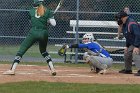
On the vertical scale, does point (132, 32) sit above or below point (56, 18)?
below

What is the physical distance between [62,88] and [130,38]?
3.79 m

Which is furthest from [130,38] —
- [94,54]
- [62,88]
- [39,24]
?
[62,88]

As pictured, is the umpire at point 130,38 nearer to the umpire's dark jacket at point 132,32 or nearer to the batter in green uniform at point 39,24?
the umpire's dark jacket at point 132,32

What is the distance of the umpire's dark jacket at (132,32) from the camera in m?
13.3

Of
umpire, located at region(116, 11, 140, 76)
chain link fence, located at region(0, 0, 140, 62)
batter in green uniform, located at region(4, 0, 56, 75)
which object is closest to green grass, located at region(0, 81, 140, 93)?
batter in green uniform, located at region(4, 0, 56, 75)

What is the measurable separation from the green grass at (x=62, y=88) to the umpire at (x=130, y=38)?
2260 millimetres

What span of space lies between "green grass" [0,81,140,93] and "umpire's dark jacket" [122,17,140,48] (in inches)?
91.7

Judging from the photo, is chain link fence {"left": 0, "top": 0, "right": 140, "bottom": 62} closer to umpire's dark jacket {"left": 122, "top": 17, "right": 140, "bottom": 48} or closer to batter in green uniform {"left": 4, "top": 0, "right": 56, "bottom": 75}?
umpire's dark jacket {"left": 122, "top": 17, "right": 140, "bottom": 48}

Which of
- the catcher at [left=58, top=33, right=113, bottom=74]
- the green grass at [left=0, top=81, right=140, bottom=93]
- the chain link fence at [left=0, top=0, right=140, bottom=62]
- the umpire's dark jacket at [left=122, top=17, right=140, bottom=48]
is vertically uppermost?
the chain link fence at [left=0, top=0, right=140, bottom=62]

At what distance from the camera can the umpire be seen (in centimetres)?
1330

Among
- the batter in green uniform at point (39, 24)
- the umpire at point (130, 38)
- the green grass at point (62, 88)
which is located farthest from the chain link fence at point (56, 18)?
the green grass at point (62, 88)

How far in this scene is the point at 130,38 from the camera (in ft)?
45.0

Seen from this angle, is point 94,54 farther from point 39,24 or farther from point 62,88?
point 62,88

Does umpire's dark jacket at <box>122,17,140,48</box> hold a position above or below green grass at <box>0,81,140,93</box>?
above
